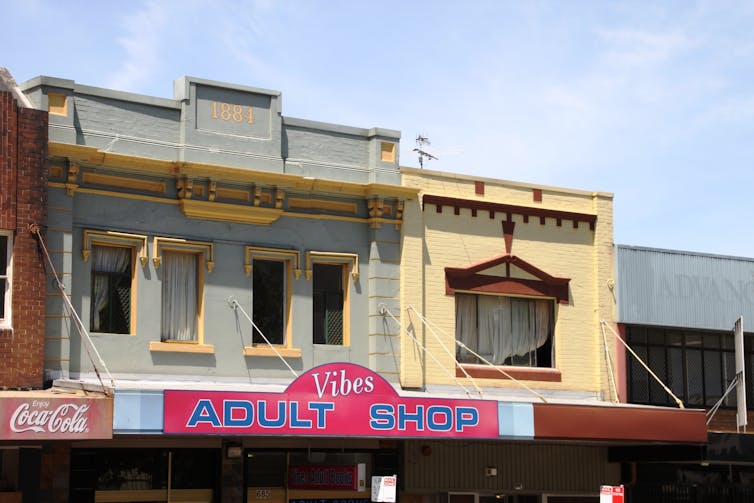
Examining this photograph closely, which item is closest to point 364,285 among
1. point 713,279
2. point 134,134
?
point 134,134

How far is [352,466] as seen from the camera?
27.3 meters

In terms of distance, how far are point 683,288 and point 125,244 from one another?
14.5 meters

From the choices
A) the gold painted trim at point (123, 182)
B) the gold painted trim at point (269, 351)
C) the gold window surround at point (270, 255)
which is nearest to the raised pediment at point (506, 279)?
the gold window surround at point (270, 255)

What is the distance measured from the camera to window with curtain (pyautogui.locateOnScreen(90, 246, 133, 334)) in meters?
25.4

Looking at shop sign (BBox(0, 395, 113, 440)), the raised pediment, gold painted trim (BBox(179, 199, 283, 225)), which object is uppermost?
gold painted trim (BBox(179, 199, 283, 225))

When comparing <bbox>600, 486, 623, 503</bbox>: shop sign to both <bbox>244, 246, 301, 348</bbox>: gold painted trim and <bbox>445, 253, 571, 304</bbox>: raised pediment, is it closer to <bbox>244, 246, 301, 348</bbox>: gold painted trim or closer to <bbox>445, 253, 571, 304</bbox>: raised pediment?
<bbox>445, 253, 571, 304</bbox>: raised pediment

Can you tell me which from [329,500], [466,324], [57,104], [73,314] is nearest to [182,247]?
[73,314]

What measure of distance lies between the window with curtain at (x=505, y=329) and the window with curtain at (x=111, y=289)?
25.4ft

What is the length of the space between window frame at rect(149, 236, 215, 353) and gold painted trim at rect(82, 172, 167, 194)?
3.19ft

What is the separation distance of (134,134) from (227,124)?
2036 mm

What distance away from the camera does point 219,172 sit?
2623 cm

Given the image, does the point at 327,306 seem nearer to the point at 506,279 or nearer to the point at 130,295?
the point at 130,295

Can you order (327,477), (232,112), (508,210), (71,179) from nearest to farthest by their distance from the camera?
(71,179) < (232,112) < (327,477) < (508,210)

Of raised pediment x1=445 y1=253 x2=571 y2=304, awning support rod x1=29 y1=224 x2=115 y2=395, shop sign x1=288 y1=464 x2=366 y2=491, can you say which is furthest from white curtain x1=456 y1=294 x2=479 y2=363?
awning support rod x1=29 y1=224 x2=115 y2=395
